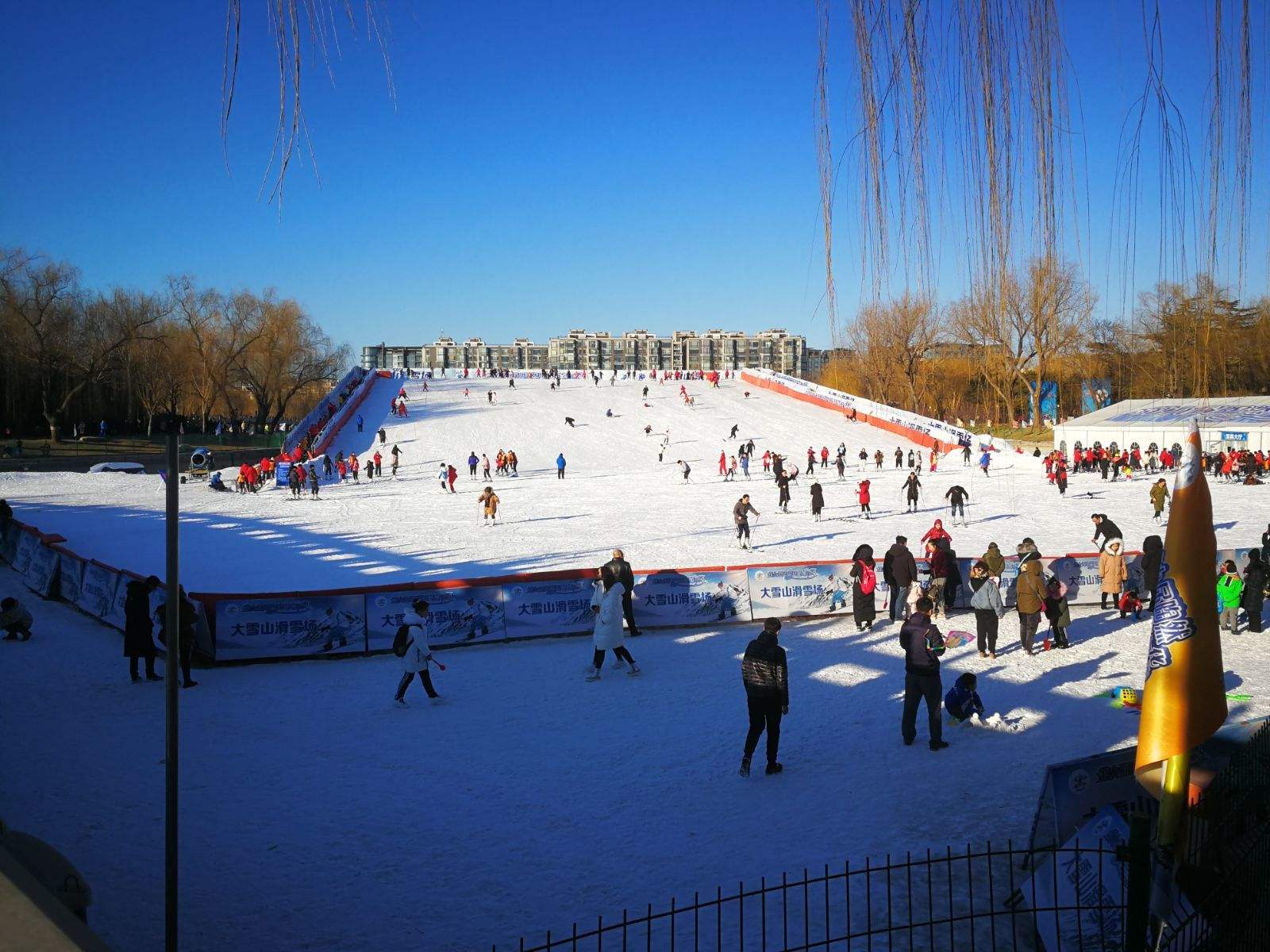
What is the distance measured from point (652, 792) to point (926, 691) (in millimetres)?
2393

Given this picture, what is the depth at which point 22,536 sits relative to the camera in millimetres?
17719

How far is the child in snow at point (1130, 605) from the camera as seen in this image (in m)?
12.5

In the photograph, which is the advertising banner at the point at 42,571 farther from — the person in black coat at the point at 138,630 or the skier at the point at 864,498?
the skier at the point at 864,498

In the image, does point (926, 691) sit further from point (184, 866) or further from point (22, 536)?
point (22, 536)

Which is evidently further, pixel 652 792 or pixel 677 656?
pixel 677 656

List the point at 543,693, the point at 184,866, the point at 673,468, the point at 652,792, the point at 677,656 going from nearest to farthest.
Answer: the point at 184,866
the point at 652,792
the point at 543,693
the point at 677,656
the point at 673,468

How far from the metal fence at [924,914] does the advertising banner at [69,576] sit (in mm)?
12431

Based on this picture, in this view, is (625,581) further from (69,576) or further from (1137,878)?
(69,576)

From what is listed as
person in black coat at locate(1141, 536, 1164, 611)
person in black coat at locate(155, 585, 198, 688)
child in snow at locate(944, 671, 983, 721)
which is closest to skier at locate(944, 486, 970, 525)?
person in black coat at locate(1141, 536, 1164, 611)

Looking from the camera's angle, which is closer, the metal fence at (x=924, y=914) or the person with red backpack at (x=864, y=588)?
the metal fence at (x=924, y=914)

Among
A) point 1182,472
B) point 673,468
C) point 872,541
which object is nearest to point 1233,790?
point 1182,472

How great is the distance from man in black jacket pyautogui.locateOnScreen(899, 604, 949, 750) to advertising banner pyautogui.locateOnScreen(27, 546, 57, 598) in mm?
13885

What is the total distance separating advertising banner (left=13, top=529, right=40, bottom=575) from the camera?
1680 centimetres

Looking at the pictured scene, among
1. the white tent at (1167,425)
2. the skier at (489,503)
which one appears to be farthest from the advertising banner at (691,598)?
the white tent at (1167,425)
